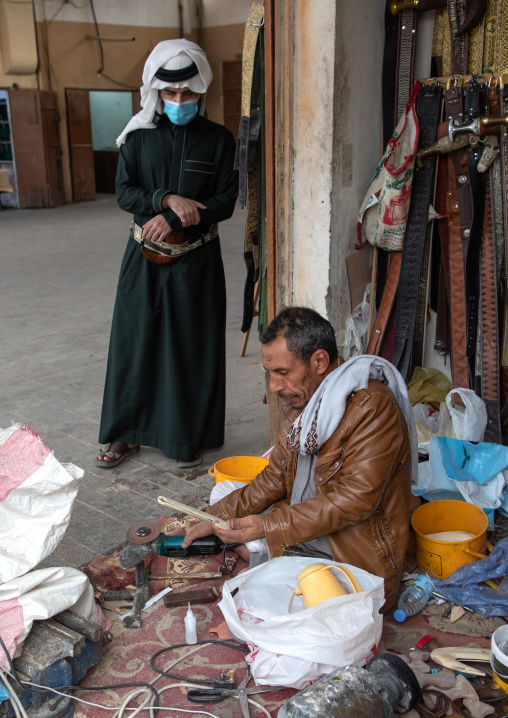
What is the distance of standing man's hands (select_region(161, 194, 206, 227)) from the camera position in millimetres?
3270

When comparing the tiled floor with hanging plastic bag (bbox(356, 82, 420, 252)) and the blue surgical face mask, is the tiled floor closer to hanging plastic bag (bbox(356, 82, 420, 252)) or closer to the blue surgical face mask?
hanging plastic bag (bbox(356, 82, 420, 252))

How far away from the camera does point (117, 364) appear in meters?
3.58

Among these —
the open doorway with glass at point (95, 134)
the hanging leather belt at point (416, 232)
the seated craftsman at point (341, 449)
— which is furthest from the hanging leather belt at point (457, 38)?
the open doorway with glass at point (95, 134)

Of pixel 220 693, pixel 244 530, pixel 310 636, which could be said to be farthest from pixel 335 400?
pixel 220 693

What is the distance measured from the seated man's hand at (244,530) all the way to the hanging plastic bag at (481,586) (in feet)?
2.29

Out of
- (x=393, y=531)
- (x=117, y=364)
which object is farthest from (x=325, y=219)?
(x=393, y=531)

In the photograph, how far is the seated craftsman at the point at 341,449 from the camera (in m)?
2.22

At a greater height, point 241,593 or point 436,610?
point 241,593

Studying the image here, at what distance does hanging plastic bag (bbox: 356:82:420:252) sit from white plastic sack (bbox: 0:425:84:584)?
74.1 inches

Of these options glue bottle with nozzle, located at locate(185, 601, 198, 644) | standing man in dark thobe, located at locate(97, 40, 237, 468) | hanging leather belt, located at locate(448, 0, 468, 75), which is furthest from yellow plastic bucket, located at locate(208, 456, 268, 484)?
hanging leather belt, located at locate(448, 0, 468, 75)

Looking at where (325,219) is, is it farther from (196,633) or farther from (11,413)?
(11,413)

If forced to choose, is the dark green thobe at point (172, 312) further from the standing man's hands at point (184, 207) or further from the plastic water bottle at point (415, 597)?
the plastic water bottle at point (415, 597)

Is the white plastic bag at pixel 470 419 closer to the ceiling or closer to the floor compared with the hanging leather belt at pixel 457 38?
closer to the floor

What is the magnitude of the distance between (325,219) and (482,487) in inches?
52.4
